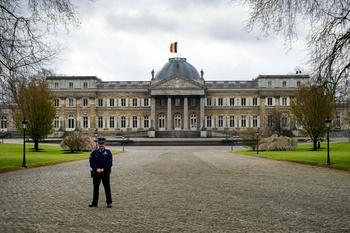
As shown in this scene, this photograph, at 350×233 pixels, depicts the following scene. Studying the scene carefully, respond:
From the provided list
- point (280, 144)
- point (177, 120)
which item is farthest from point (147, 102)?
point (280, 144)

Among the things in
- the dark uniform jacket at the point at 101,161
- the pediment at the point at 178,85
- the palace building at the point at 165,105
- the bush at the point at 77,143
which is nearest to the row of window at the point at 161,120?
the palace building at the point at 165,105

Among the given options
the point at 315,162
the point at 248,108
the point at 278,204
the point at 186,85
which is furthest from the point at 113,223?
the point at 248,108

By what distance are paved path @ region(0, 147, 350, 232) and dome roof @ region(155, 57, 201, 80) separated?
273ft

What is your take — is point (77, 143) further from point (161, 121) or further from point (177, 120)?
point (177, 120)

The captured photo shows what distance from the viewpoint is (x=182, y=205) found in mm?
12117

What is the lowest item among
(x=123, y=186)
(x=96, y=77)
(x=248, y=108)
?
(x=123, y=186)

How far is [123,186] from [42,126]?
3443 centimetres

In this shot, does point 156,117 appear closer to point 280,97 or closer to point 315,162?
point 280,97

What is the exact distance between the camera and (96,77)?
98.3m

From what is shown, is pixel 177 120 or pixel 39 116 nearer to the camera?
pixel 39 116

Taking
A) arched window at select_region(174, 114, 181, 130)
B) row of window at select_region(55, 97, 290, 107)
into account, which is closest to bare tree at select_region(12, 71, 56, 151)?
row of window at select_region(55, 97, 290, 107)

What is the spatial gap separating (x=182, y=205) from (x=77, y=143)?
35557 mm

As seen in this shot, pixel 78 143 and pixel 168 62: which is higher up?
pixel 168 62

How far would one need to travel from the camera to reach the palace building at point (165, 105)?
95.4m
